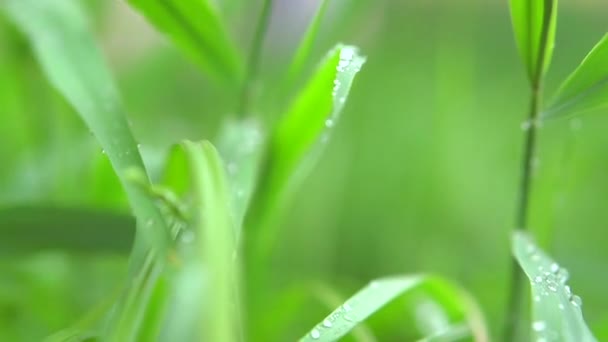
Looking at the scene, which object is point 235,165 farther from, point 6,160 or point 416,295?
point 6,160

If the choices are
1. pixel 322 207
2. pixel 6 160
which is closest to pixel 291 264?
pixel 322 207

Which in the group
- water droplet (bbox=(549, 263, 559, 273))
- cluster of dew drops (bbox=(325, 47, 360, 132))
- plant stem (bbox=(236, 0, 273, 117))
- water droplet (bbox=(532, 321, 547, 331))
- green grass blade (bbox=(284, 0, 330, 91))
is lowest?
water droplet (bbox=(532, 321, 547, 331))

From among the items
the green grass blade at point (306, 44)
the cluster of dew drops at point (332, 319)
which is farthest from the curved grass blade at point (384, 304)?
the green grass blade at point (306, 44)

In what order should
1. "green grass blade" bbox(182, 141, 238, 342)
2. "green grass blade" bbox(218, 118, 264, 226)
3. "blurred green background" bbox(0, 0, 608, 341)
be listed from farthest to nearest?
"blurred green background" bbox(0, 0, 608, 341)
"green grass blade" bbox(218, 118, 264, 226)
"green grass blade" bbox(182, 141, 238, 342)

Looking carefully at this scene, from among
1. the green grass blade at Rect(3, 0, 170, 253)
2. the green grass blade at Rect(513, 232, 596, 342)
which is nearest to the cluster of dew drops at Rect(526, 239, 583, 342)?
the green grass blade at Rect(513, 232, 596, 342)

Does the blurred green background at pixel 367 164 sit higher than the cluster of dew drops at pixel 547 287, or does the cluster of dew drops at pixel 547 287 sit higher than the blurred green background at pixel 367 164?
the blurred green background at pixel 367 164

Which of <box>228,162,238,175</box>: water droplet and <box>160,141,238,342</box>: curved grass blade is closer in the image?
<box>160,141,238,342</box>: curved grass blade

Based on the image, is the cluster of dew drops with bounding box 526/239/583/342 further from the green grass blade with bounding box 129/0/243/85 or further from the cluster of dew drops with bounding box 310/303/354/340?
the green grass blade with bounding box 129/0/243/85

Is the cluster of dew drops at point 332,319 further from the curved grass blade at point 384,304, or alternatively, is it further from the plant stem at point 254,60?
the plant stem at point 254,60
